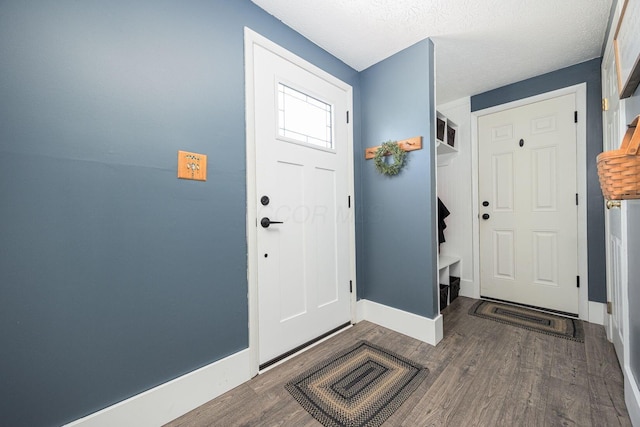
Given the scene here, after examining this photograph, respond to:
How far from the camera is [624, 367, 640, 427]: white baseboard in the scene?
108 centimetres

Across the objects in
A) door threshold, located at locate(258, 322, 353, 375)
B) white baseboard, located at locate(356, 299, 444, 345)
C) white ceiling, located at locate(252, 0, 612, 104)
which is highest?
white ceiling, located at locate(252, 0, 612, 104)

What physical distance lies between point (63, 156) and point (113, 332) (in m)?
0.80

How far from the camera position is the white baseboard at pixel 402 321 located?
1.95 metres

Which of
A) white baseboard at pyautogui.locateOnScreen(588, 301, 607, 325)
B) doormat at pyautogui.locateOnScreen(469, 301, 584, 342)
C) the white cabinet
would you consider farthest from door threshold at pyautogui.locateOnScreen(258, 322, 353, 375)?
white baseboard at pyautogui.locateOnScreen(588, 301, 607, 325)

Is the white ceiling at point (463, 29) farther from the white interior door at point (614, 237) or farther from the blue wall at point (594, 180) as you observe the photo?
the white interior door at point (614, 237)

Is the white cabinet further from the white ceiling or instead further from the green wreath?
the green wreath

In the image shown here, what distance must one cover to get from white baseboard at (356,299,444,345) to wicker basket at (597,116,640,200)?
60.0 inches

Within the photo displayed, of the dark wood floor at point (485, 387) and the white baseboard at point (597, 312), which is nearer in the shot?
the dark wood floor at point (485, 387)

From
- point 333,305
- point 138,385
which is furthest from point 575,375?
point 138,385

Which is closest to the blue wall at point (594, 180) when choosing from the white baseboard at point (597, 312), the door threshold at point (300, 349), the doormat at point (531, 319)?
the white baseboard at point (597, 312)

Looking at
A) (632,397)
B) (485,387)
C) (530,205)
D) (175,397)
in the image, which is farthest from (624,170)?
(530,205)

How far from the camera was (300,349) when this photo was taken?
73.0 inches

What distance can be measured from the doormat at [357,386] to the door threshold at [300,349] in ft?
0.69

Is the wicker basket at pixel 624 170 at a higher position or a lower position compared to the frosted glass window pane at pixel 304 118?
lower
